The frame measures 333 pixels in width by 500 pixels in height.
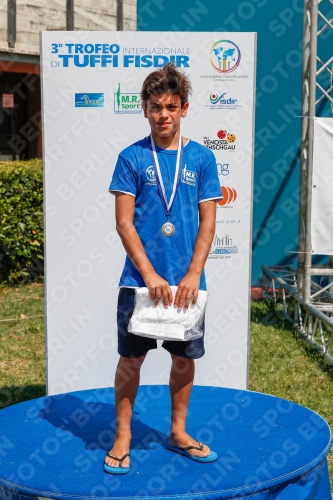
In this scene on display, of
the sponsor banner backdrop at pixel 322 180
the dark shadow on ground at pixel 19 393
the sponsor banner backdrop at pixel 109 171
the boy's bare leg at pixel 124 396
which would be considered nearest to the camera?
the boy's bare leg at pixel 124 396

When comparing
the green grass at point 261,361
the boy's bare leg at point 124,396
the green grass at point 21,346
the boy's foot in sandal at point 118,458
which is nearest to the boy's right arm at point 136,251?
the boy's bare leg at point 124,396

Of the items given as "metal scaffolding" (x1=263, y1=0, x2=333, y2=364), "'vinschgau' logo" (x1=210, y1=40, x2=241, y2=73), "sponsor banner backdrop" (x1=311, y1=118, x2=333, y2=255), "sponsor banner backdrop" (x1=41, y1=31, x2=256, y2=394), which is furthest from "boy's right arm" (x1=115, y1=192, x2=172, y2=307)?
"sponsor banner backdrop" (x1=311, y1=118, x2=333, y2=255)

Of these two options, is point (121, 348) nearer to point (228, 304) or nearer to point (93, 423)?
point (93, 423)

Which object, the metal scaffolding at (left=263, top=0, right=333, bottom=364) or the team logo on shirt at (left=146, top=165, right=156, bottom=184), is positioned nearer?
the team logo on shirt at (left=146, top=165, right=156, bottom=184)

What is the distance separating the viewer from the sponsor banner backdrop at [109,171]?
14.5 ft

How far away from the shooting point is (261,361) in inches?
238

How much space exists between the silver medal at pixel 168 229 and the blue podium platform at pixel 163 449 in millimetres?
1002

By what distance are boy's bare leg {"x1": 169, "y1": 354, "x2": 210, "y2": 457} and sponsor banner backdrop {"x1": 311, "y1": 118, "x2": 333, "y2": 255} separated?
3.42 meters

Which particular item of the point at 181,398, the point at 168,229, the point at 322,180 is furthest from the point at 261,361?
the point at 168,229

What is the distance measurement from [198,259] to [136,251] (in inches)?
10.4

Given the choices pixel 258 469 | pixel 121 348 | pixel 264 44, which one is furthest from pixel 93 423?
pixel 264 44

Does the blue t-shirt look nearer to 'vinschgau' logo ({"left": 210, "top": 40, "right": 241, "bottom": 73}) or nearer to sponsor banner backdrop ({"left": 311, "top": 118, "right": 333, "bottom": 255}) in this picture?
'vinschgau' logo ({"left": 210, "top": 40, "right": 241, "bottom": 73})

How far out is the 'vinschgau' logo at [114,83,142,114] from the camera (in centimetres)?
447

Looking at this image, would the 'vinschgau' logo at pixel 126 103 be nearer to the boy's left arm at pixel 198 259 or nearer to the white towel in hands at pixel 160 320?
the boy's left arm at pixel 198 259
